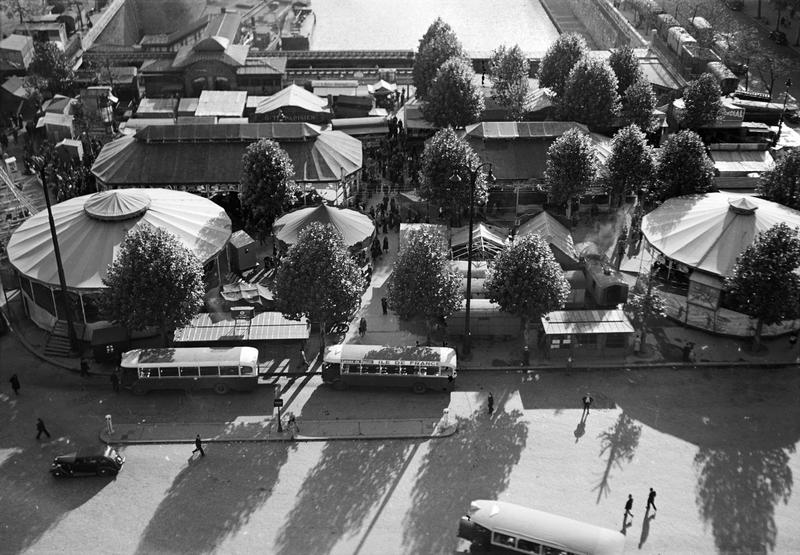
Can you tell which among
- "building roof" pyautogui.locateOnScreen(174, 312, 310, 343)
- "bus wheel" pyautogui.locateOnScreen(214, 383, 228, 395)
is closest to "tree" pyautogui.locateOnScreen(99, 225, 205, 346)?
"building roof" pyautogui.locateOnScreen(174, 312, 310, 343)

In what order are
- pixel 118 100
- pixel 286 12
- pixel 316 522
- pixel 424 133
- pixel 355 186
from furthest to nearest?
pixel 286 12, pixel 118 100, pixel 424 133, pixel 355 186, pixel 316 522

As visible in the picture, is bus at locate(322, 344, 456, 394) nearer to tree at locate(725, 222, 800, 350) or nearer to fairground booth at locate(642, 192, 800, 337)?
fairground booth at locate(642, 192, 800, 337)

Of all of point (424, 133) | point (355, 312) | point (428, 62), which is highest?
point (428, 62)

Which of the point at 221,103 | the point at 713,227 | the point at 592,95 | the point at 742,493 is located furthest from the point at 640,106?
the point at 742,493

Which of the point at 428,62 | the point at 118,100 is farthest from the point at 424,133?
the point at 118,100

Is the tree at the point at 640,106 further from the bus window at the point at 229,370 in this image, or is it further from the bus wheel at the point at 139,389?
the bus wheel at the point at 139,389

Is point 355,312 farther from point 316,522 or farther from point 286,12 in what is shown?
point 286,12
